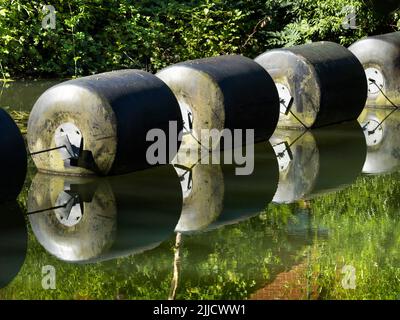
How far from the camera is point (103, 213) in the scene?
872cm

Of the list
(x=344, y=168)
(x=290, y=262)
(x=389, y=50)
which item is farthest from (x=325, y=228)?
(x=389, y=50)

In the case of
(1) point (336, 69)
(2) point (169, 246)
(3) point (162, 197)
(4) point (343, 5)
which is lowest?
(2) point (169, 246)

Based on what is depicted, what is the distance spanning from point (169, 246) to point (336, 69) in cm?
536

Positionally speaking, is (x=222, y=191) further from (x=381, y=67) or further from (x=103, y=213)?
(x=381, y=67)

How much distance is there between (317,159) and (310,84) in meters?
1.67

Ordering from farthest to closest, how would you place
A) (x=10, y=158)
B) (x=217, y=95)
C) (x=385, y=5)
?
(x=385, y=5) < (x=217, y=95) < (x=10, y=158)

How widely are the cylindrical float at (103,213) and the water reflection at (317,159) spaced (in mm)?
1083

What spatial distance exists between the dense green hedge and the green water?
602cm

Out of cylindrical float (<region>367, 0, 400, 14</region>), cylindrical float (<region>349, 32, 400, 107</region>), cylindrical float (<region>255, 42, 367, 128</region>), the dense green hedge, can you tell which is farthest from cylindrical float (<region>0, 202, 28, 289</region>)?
the dense green hedge

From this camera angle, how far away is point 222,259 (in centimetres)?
770

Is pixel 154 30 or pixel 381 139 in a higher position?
pixel 154 30

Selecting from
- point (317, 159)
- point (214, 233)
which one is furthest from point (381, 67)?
point (214, 233)

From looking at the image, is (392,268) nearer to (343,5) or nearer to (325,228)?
(325,228)

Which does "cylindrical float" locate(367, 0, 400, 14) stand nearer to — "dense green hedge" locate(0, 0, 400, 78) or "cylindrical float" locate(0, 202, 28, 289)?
"dense green hedge" locate(0, 0, 400, 78)
